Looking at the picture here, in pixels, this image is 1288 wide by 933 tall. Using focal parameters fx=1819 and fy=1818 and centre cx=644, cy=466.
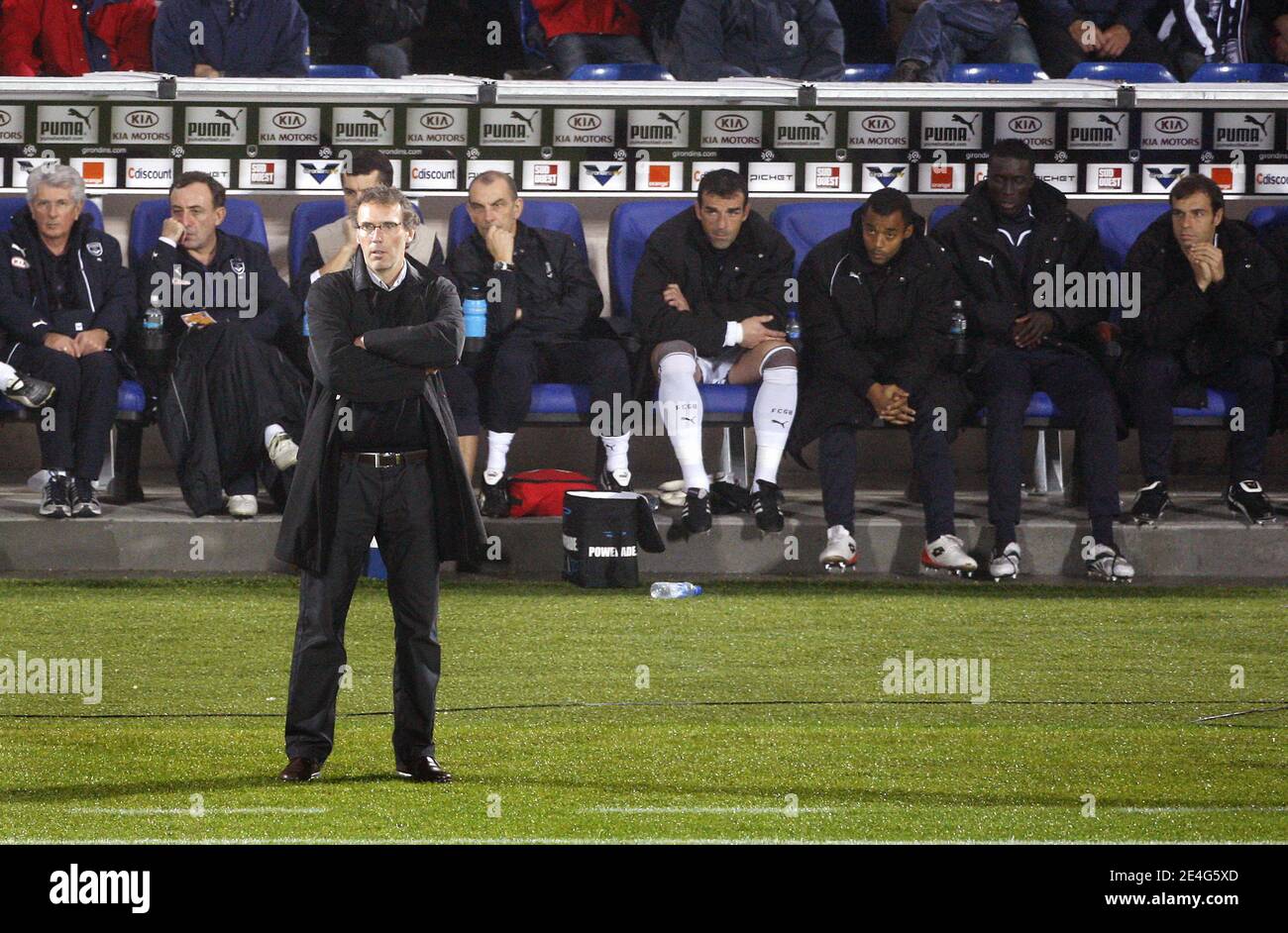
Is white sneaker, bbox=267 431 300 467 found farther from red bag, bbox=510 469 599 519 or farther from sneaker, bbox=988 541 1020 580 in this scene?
sneaker, bbox=988 541 1020 580

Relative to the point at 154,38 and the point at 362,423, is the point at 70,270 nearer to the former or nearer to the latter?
the point at 154,38

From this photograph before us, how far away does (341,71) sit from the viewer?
9805 mm

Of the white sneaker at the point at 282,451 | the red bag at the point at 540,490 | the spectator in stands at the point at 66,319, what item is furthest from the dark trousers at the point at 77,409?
the red bag at the point at 540,490

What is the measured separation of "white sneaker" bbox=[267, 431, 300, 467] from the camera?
7.78 metres

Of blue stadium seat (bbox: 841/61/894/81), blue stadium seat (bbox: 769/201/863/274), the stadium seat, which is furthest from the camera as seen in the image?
blue stadium seat (bbox: 841/61/894/81)

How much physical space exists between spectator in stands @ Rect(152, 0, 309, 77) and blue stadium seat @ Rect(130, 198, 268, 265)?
37.3 inches

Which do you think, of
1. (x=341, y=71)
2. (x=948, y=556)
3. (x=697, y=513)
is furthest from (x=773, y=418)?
(x=341, y=71)

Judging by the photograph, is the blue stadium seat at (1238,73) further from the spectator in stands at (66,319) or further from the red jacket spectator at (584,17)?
the spectator in stands at (66,319)

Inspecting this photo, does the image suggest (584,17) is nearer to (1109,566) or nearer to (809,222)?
(809,222)

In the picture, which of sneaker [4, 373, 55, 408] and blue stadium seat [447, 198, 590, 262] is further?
blue stadium seat [447, 198, 590, 262]

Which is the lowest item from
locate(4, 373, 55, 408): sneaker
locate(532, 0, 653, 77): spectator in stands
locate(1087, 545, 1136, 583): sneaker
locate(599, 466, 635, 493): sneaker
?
locate(1087, 545, 1136, 583): sneaker

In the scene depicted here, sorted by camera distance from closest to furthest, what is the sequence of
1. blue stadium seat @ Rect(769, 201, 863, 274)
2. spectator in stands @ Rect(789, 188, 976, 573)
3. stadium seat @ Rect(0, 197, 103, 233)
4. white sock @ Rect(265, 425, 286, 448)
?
spectator in stands @ Rect(789, 188, 976, 573) → white sock @ Rect(265, 425, 286, 448) → stadium seat @ Rect(0, 197, 103, 233) → blue stadium seat @ Rect(769, 201, 863, 274)

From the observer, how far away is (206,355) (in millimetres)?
7969

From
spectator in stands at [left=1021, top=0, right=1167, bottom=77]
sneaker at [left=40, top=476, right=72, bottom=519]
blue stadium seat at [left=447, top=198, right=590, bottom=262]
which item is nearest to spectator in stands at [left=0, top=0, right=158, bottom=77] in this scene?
blue stadium seat at [left=447, top=198, right=590, bottom=262]
